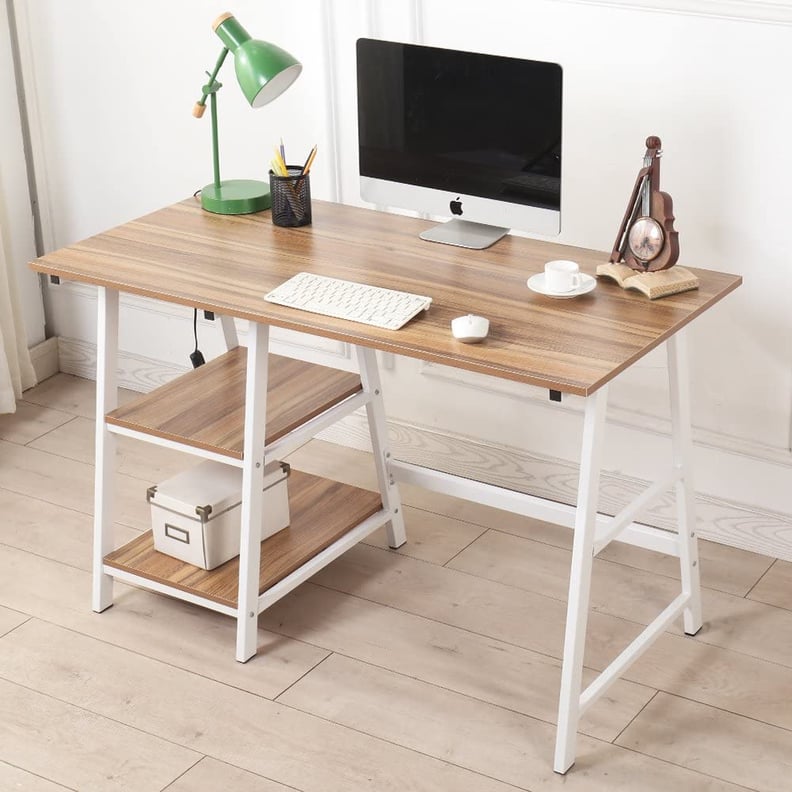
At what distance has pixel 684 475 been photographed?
8.50 feet

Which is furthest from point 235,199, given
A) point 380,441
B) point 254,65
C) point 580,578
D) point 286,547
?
point 580,578

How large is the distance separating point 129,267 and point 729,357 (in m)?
1.30

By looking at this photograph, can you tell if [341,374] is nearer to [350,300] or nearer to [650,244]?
[350,300]

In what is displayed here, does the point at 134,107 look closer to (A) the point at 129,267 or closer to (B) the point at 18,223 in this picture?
(B) the point at 18,223

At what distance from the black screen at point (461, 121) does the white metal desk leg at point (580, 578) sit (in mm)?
541

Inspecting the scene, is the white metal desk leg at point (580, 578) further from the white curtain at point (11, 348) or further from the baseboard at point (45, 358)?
the baseboard at point (45, 358)

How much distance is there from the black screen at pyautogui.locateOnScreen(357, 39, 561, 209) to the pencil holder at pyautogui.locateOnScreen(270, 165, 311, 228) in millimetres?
131

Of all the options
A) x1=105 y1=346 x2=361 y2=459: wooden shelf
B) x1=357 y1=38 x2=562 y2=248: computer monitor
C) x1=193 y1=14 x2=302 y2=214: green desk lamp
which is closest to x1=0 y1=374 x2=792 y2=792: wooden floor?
x1=105 y1=346 x2=361 y2=459: wooden shelf

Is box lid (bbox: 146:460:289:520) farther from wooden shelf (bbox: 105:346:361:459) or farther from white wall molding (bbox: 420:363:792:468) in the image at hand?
white wall molding (bbox: 420:363:792:468)

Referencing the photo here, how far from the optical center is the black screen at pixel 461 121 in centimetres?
248

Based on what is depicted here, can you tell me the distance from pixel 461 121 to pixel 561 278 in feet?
1.37

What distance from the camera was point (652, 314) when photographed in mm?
2324

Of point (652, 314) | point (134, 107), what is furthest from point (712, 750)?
point (134, 107)

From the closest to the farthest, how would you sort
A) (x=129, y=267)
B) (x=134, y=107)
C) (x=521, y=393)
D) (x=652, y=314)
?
(x=652, y=314)
(x=129, y=267)
(x=521, y=393)
(x=134, y=107)
